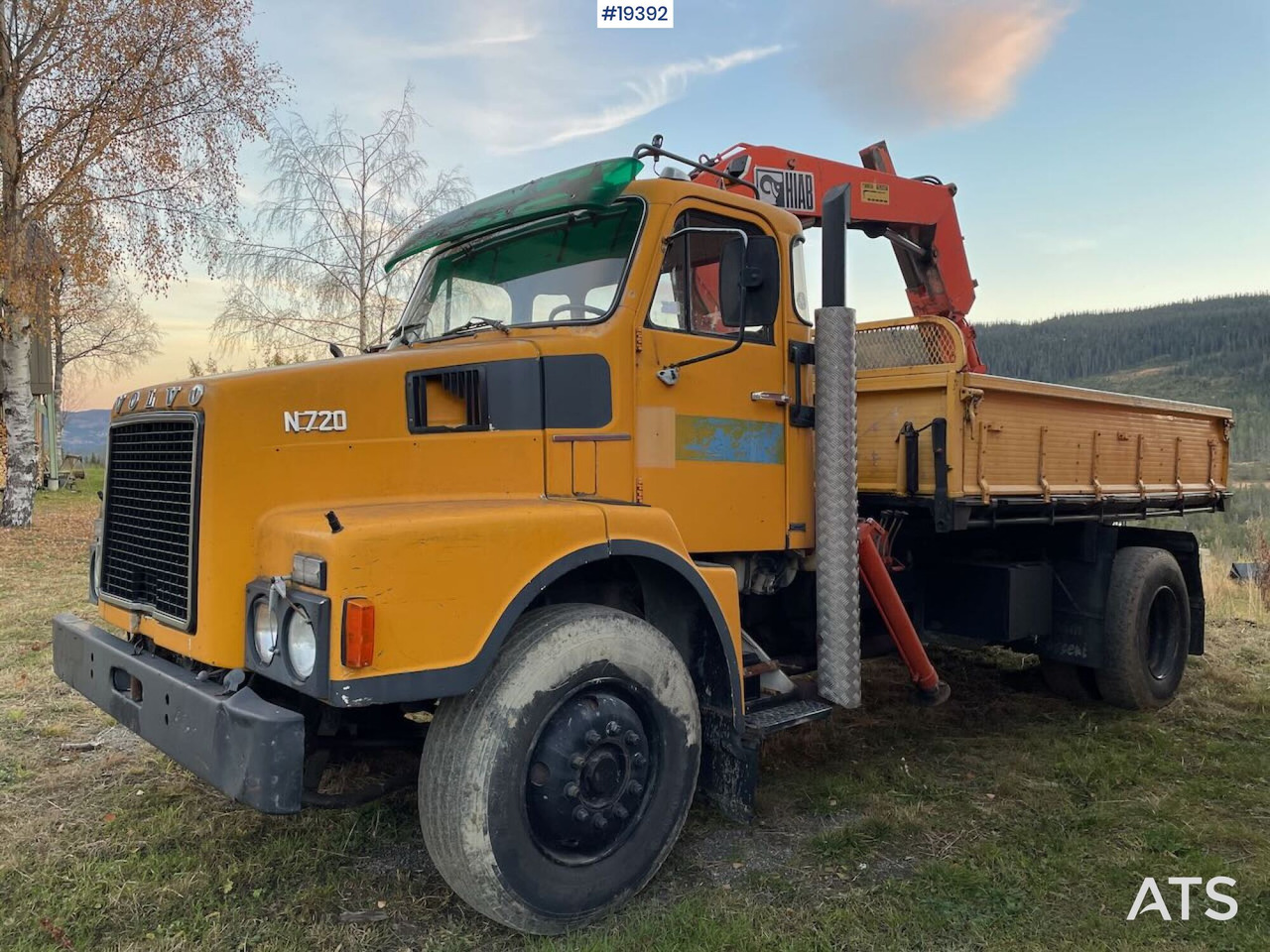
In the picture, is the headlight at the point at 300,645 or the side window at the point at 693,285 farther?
the side window at the point at 693,285

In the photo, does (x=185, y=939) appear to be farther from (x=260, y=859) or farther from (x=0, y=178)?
(x=0, y=178)

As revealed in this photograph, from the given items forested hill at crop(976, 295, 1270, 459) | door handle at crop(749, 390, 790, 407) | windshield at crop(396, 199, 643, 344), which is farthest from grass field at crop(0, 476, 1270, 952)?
forested hill at crop(976, 295, 1270, 459)

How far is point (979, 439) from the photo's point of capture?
4.89 metres

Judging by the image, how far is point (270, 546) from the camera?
3.10 m

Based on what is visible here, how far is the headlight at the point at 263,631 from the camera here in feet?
9.83

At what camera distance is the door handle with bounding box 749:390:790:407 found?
425cm

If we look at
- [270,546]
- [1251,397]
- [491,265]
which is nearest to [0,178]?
[491,265]

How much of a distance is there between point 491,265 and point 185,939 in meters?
2.90

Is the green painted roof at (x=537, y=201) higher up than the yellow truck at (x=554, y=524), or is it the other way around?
the green painted roof at (x=537, y=201)

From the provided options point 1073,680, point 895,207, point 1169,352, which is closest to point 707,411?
point 895,207

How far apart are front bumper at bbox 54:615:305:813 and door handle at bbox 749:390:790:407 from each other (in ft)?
7.73

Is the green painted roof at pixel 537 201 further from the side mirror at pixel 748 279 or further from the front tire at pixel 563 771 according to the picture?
the front tire at pixel 563 771

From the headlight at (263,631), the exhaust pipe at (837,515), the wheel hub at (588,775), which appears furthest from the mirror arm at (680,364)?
the headlight at (263,631)

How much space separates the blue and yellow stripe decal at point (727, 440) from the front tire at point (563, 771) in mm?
882
